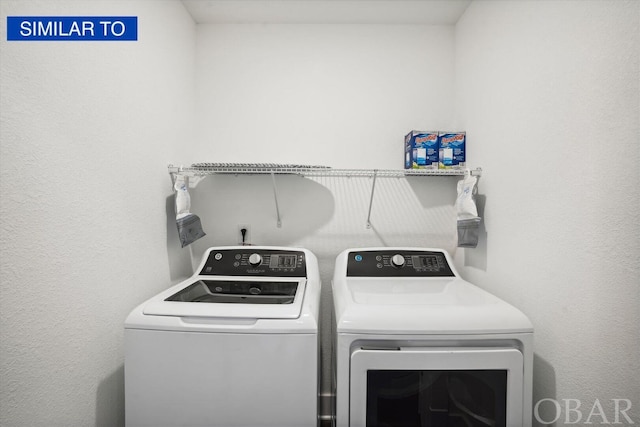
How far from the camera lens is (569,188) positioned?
1.06 meters

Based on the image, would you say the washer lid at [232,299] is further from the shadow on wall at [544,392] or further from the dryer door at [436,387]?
the shadow on wall at [544,392]

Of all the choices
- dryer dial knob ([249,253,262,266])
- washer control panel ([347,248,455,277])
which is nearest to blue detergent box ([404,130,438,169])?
washer control panel ([347,248,455,277])

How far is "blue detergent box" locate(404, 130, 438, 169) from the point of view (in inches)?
69.4

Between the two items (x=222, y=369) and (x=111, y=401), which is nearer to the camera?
(x=222, y=369)

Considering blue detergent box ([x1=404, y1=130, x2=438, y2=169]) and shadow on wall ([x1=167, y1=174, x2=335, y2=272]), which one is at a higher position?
blue detergent box ([x1=404, y1=130, x2=438, y2=169])

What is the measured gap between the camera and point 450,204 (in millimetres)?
1989

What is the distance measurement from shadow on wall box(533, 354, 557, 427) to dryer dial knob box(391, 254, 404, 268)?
2.28 feet

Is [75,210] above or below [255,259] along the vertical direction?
above

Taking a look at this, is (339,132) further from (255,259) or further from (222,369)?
(222,369)

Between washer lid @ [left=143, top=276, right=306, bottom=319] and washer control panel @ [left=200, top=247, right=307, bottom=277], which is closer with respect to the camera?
washer lid @ [left=143, top=276, right=306, bottom=319]

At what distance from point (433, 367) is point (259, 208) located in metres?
1.39

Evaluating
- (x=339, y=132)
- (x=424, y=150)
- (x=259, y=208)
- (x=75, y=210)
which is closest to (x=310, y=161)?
(x=339, y=132)

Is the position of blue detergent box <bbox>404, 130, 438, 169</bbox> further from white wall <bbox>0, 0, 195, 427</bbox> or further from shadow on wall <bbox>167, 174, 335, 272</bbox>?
white wall <bbox>0, 0, 195, 427</bbox>

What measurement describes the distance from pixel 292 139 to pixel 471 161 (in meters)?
1.14
